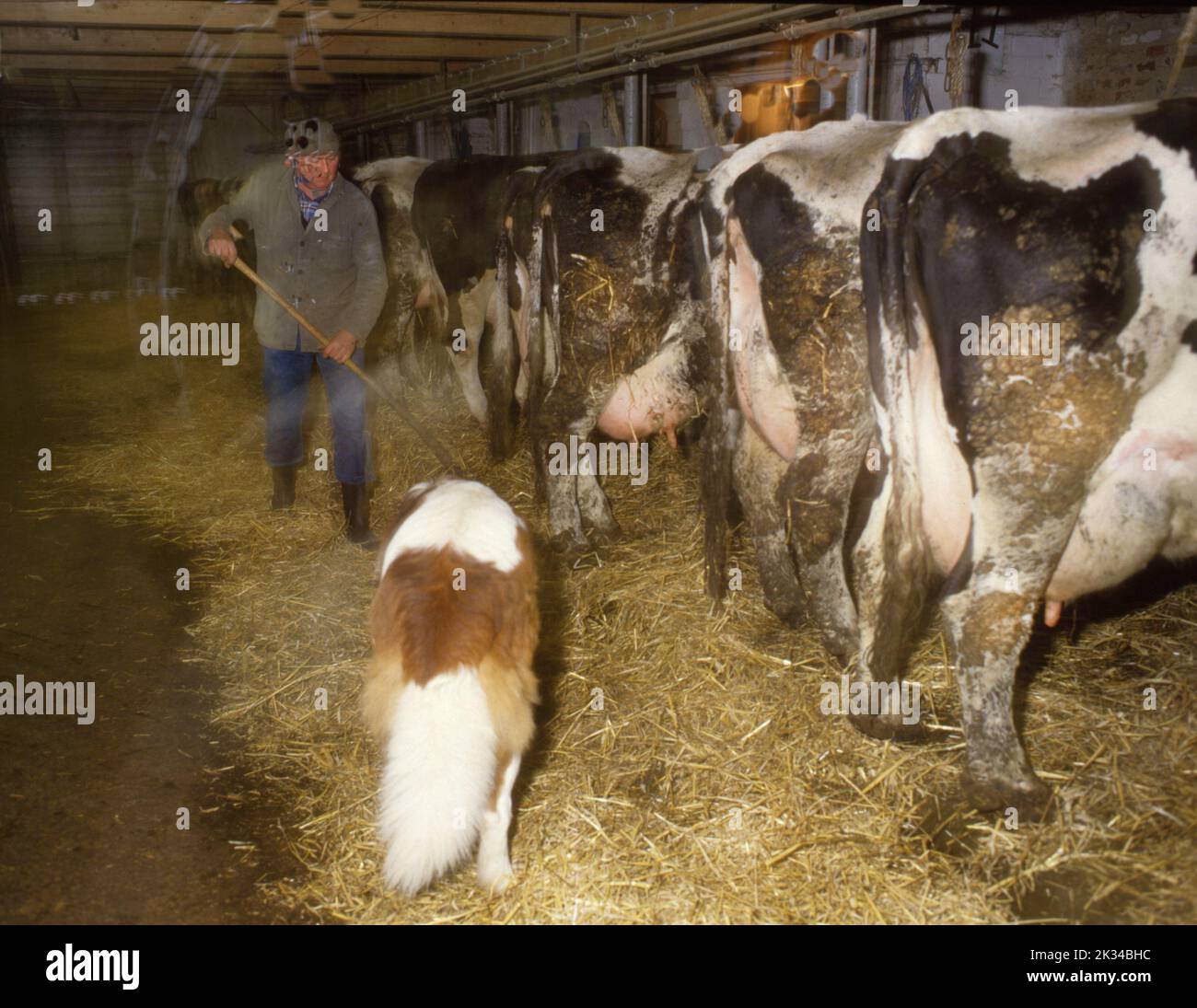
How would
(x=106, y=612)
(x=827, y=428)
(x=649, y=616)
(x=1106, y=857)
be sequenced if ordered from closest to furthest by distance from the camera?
(x=1106, y=857)
(x=827, y=428)
(x=649, y=616)
(x=106, y=612)

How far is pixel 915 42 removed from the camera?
362 inches

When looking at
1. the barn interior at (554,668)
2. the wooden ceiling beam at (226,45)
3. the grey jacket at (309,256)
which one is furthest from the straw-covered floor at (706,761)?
the wooden ceiling beam at (226,45)

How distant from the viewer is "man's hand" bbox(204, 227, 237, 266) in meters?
4.91

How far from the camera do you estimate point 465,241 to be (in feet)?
24.0

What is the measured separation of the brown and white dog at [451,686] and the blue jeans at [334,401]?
2397 mm

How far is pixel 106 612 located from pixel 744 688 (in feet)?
10.9

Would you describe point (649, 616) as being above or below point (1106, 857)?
above

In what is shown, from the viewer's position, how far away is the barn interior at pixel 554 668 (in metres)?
2.88

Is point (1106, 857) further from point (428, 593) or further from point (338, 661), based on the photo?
point (338, 661)

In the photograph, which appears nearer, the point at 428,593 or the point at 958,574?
the point at 428,593

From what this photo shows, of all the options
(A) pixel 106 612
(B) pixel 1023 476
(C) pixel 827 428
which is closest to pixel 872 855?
(B) pixel 1023 476

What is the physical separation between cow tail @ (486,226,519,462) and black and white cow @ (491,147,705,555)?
543mm
